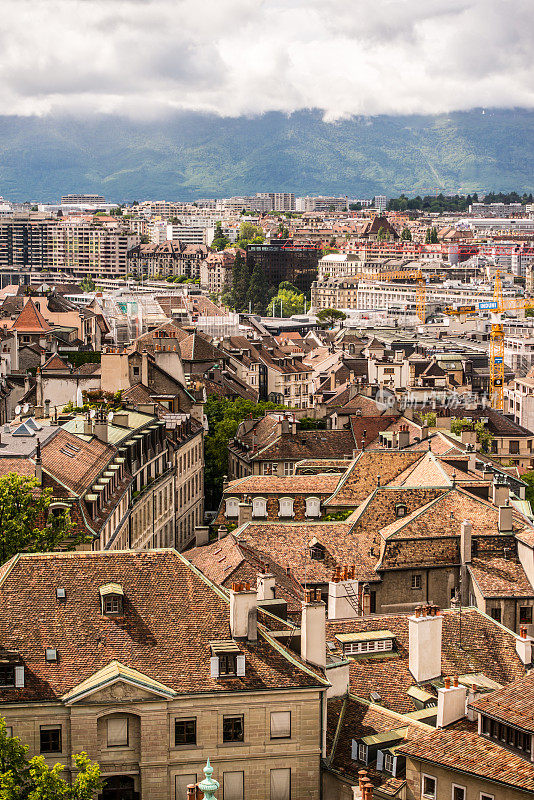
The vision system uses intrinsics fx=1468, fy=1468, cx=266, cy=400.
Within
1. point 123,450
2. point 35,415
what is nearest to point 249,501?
point 123,450

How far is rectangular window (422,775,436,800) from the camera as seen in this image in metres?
41.4

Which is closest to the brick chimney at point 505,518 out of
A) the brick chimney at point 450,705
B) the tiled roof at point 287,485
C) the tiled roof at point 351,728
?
the tiled roof at point 287,485

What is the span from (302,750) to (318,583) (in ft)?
69.4

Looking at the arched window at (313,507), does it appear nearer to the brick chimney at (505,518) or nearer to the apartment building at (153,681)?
the brick chimney at (505,518)

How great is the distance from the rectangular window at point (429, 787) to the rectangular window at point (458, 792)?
797mm

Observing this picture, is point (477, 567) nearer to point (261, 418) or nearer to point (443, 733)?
point (443, 733)

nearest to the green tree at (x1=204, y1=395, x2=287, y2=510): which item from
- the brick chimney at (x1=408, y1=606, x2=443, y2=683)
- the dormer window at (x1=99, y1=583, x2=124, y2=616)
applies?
the brick chimney at (x1=408, y1=606, x2=443, y2=683)

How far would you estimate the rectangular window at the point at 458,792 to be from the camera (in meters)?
40.5

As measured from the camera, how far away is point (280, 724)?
44469 millimetres

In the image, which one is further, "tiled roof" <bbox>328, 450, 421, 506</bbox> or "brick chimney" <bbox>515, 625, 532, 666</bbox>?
"tiled roof" <bbox>328, 450, 421, 506</bbox>

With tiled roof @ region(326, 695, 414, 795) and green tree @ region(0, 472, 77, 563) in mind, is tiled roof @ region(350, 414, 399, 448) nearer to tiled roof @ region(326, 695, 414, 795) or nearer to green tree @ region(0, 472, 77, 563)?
green tree @ region(0, 472, 77, 563)

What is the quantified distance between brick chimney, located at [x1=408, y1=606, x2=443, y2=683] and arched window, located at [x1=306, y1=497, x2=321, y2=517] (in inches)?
1179

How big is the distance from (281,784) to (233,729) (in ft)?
7.83

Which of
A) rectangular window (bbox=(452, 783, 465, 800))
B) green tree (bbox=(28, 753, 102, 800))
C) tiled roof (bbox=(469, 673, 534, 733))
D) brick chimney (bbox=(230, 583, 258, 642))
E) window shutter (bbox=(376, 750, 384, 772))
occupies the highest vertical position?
brick chimney (bbox=(230, 583, 258, 642))
